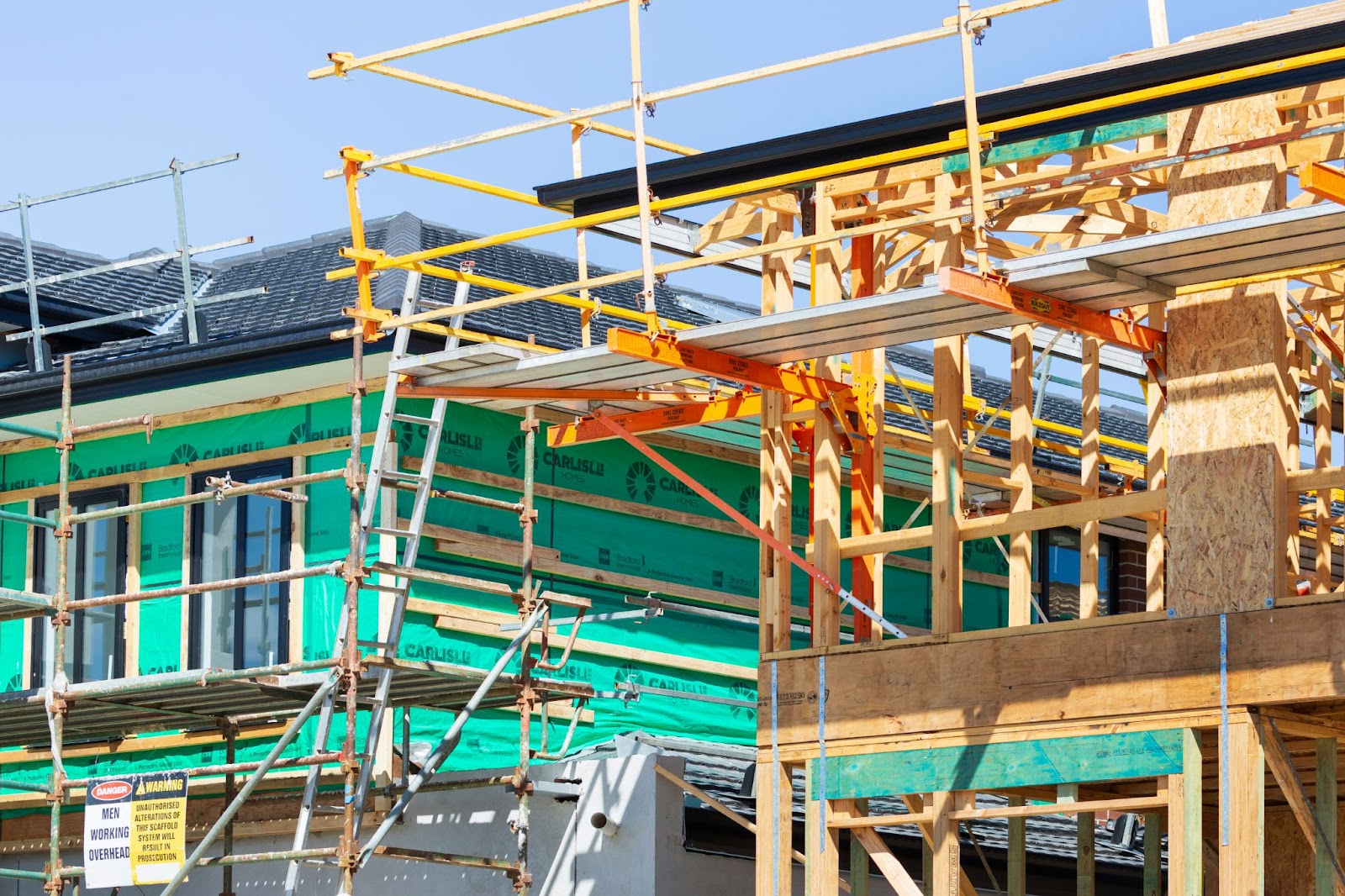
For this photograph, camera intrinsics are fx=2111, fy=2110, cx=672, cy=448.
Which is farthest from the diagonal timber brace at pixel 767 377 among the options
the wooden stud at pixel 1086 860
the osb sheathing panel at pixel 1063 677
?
the wooden stud at pixel 1086 860

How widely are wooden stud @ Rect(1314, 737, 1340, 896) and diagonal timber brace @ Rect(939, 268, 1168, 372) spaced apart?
7.69 ft

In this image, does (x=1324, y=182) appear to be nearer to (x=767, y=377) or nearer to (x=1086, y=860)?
(x=767, y=377)

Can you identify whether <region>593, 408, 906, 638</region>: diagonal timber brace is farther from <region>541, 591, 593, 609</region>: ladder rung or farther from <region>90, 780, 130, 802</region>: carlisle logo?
<region>90, 780, 130, 802</region>: carlisle logo

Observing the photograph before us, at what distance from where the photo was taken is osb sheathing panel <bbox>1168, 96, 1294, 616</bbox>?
1130 centimetres

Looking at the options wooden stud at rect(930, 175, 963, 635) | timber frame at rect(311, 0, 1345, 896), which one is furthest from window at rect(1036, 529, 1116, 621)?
wooden stud at rect(930, 175, 963, 635)

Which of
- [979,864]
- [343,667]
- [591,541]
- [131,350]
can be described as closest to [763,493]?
[343,667]

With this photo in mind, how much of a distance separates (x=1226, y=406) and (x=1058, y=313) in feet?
3.77

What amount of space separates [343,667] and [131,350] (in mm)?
6453

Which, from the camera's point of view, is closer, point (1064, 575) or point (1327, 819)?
point (1327, 819)

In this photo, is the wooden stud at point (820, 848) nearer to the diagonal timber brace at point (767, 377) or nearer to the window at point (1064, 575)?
the diagonal timber brace at point (767, 377)

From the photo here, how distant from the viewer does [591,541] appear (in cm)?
1764

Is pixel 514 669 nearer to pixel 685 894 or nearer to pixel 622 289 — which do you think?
pixel 685 894

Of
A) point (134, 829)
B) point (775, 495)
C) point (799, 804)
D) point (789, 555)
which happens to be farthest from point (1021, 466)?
point (134, 829)

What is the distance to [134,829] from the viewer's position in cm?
1438
